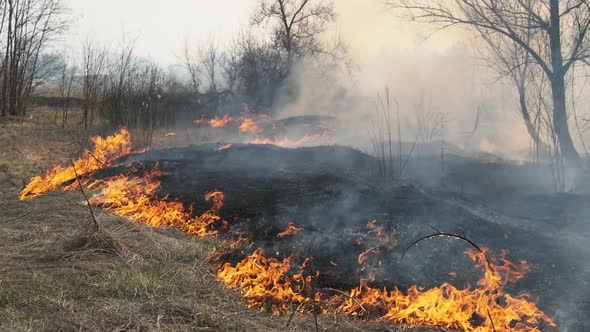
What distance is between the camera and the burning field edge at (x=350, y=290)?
4.24 metres

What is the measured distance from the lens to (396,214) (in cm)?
676

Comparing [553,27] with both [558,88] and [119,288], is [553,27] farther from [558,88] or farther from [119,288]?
[119,288]

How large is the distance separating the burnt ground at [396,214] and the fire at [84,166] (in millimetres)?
1064

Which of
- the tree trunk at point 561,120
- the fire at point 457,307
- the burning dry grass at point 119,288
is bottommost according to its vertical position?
the fire at point 457,307

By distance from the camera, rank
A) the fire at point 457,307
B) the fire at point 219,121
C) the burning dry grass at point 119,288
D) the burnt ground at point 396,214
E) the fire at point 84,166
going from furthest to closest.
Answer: the fire at point 219,121 < the fire at point 84,166 < the burnt ground at point 396,214 < the fire at point 457,307 < the burning dry grass at point 119,288

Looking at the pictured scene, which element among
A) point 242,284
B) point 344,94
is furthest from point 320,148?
point 344,94

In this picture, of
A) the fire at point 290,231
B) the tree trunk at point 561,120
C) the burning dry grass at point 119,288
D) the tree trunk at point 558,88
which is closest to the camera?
the burning dry grass at point 119,288

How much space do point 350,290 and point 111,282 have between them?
2.58 metres

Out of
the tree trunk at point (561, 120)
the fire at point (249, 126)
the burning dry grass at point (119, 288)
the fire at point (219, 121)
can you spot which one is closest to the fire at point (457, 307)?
the burning dry grass at point (119, 288)

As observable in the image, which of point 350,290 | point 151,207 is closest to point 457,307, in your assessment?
point 350,290

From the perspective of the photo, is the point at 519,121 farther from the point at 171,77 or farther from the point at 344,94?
the point at 171,77

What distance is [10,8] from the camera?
17906 millimetres

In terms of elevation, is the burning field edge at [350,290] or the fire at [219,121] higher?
the fire at [219,121]

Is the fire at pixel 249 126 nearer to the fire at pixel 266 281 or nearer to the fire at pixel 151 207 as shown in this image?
the fire at pixel 151 207
